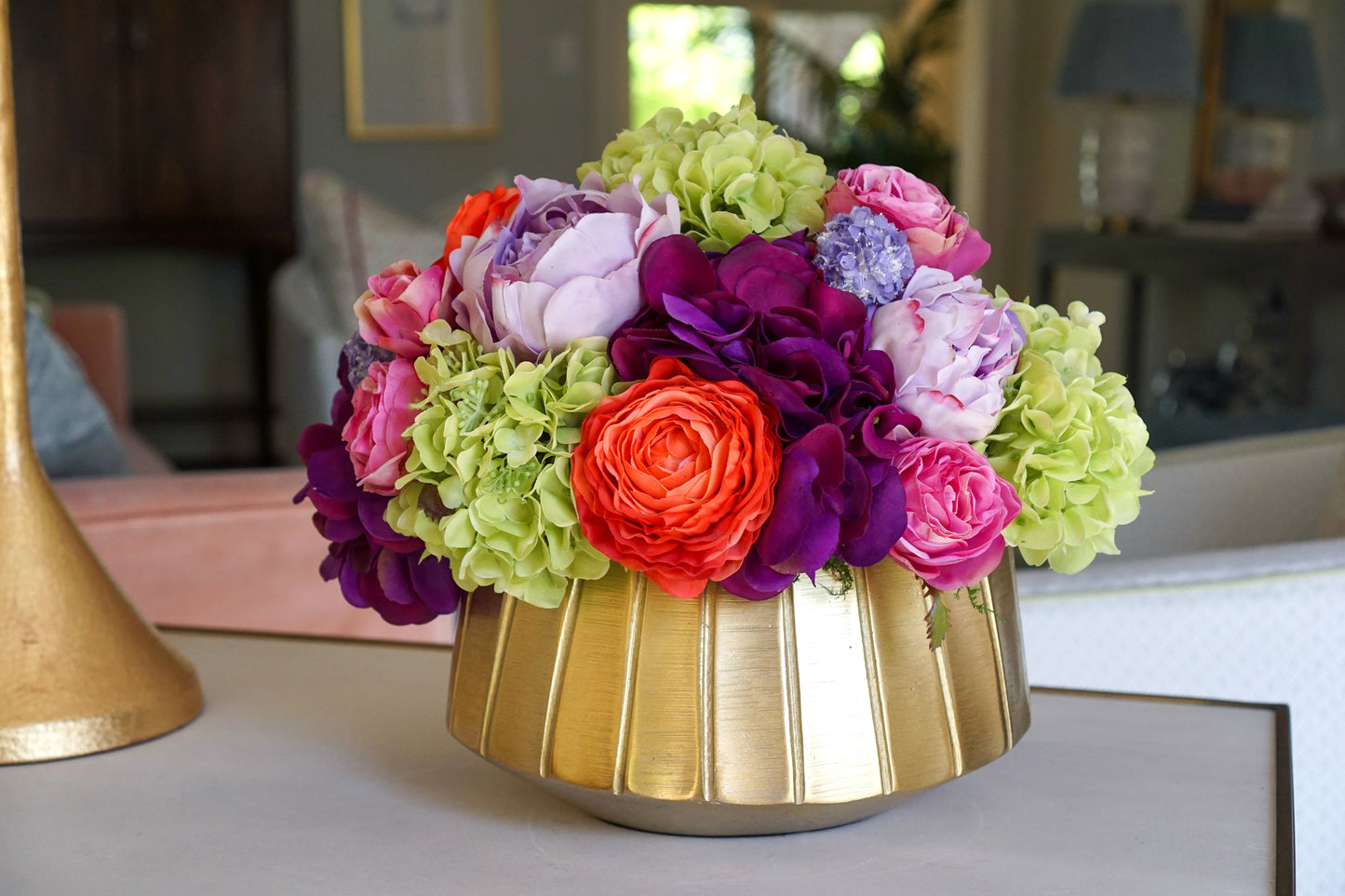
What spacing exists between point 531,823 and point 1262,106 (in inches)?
147

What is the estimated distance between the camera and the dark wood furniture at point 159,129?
14.6 feet

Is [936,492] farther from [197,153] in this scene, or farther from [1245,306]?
→ [197,153]

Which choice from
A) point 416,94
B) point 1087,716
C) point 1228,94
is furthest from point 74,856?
point 416,94

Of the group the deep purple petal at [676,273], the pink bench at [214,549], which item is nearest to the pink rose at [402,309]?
the deep purple petal at [676,273]

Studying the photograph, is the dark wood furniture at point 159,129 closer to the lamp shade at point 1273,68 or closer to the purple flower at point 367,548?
the lamp shade at point 1273,68

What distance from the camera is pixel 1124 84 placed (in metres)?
3.67

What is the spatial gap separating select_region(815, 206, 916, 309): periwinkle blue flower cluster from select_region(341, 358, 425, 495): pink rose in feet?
0.59

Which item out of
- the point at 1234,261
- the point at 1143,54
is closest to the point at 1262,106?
the point at 1143,54

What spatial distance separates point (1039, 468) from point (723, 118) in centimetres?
21

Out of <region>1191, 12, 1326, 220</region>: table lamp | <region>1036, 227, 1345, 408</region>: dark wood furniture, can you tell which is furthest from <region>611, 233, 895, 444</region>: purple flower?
<region>1191, 12, 1326, 220</region>: table lamp

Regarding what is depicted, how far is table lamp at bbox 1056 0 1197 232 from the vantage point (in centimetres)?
366

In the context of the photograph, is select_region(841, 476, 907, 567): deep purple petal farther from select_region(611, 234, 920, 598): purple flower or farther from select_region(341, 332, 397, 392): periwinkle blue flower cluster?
select_region(341, 332, 397, 392): periwinkle blue flower cluster

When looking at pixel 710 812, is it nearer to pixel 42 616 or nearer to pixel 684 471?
pixel 684 471

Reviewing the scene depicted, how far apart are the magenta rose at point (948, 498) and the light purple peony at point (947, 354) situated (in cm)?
1
